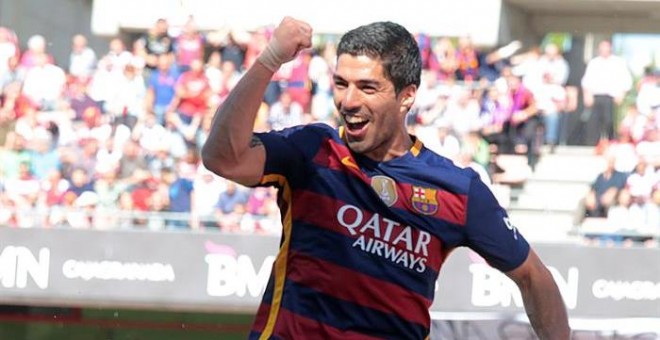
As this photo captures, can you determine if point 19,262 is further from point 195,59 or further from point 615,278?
point 615,278

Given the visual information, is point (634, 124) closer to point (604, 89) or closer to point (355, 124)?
point (604, 89)

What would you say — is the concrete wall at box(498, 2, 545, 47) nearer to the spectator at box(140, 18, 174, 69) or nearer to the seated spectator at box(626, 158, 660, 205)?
the spectator at box(140, 18, 174, 69)

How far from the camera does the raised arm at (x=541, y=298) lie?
170 inches

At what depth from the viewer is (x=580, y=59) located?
52.2ft

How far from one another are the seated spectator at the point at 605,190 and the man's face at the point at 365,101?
9.78 metres

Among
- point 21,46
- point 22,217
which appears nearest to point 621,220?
point 22,217

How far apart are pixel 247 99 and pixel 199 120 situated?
→ 1085 cm

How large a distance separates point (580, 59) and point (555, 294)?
38.9ft

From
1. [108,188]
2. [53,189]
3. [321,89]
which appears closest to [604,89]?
[321,89]

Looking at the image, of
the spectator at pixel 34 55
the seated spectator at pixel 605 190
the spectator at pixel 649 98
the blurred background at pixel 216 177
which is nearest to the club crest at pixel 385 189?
the blurred background at pixel 216 177

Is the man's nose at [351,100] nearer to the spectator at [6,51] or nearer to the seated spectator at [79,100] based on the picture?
the seated spectator at [79,100]

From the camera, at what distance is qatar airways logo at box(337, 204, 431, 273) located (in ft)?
13.2

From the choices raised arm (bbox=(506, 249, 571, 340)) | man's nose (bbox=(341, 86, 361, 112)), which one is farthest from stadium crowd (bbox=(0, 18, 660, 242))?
man's nose (bbox=(341, 86, 361, 112))

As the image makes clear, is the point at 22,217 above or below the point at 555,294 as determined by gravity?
below
